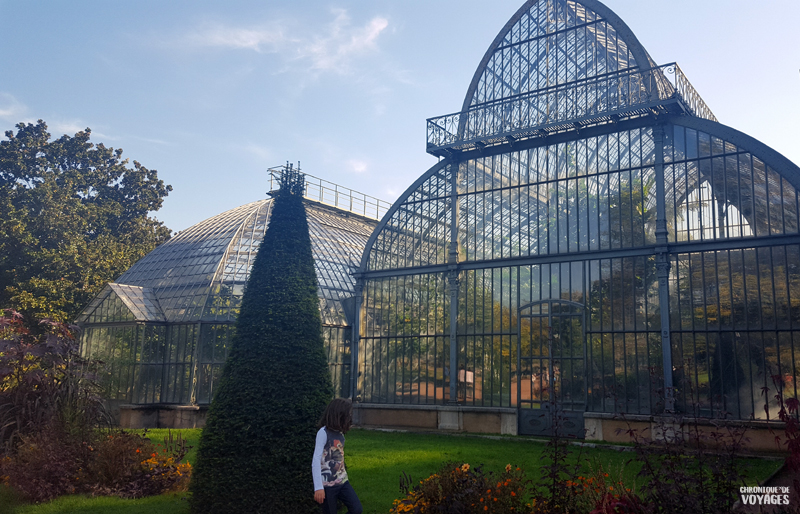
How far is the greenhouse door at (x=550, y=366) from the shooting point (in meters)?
18.8

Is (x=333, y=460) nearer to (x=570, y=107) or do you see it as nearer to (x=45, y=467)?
(x=45, y=467)

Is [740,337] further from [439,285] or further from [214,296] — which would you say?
[214,296]

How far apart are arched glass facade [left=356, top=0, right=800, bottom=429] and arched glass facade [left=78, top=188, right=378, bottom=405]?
4369 millimetres

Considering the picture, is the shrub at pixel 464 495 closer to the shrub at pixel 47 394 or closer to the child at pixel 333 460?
the child at pixel 333 460

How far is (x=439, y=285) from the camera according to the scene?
22844 millimetres

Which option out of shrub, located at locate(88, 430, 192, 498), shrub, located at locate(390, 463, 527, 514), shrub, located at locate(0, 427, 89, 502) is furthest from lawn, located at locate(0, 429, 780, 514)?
shrub, located at locate(390, 463, 527, 514)

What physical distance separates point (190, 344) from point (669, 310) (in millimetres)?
18029

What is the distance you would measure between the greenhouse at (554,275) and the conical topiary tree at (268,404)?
29.0 feet

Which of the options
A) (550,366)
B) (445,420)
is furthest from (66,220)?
(550,366)

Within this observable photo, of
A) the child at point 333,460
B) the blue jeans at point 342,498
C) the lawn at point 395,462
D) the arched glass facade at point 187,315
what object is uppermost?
the arched glass facade at point 187,315

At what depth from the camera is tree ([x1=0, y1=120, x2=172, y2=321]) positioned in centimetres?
3519

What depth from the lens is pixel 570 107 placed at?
20.5 metres

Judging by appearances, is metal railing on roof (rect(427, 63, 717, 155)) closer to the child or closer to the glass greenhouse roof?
the glass greenhouse roof

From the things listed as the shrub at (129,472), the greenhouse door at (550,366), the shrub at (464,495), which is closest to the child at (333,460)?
the shrub at (464,495)
